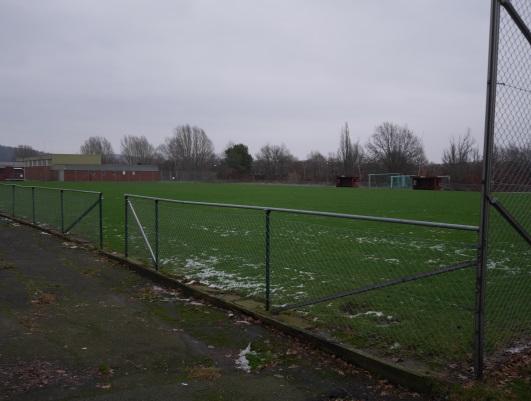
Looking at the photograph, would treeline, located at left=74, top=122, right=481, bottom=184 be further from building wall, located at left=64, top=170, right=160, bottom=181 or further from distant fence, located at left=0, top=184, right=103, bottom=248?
distant fence, located at left=0, top=184, right=103, bottom=248

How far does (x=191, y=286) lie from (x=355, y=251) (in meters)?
2.63

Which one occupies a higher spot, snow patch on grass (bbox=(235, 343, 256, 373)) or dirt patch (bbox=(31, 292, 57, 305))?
dirt patch (bbox=(31, 292, 57, 305))

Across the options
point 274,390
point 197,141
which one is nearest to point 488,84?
point 274,390

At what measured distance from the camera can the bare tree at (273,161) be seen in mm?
111744

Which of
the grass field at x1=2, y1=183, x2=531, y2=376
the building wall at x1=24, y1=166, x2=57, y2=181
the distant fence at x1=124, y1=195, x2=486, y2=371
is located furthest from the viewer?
the building wall at x1=24, y1=166, x2=57, y2=181

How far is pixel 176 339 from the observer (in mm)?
5031

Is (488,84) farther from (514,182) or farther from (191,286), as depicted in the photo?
(191,286)

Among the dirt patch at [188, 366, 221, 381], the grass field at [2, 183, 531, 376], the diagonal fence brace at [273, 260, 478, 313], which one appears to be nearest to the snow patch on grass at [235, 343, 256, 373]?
the dirt patch at [188, 366, 221, 381]

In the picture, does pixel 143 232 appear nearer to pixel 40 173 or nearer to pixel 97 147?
pixel 40 173

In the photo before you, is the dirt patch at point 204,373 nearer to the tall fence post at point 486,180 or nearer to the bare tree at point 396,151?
the tall fence post at point 486,180

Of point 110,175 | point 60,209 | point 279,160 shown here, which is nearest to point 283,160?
point 279,160

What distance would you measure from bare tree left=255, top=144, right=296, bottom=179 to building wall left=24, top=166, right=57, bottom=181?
43.8m

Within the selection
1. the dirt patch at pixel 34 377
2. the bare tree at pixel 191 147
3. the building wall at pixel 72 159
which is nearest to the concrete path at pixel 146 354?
the dirt patch at pixel 34 377

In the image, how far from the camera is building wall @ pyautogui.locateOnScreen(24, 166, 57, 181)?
290 ft
